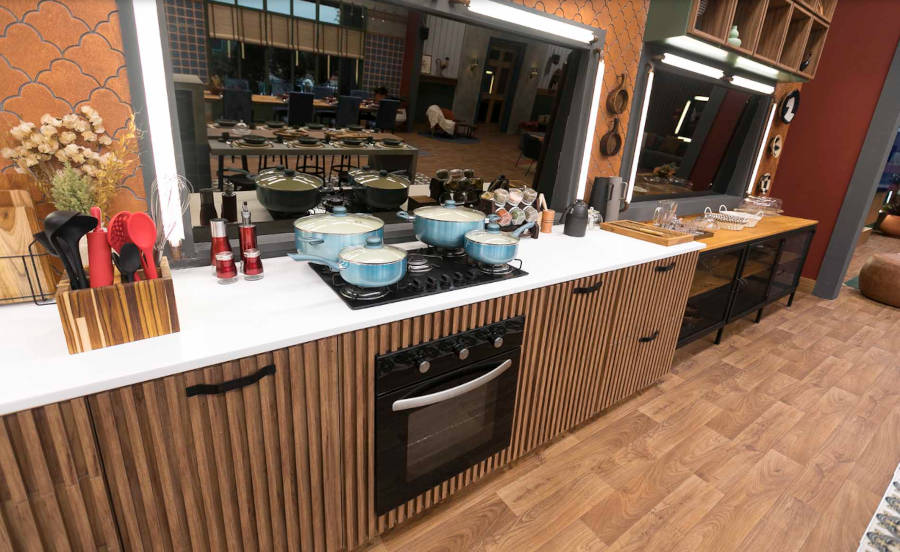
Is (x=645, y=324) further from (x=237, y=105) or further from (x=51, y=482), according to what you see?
(x=51, y=482)

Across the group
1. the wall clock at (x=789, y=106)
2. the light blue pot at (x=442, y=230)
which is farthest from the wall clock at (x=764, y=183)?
the light blue pot at (x=442, y=230)

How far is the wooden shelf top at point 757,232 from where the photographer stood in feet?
8.90

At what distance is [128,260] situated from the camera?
1081mm

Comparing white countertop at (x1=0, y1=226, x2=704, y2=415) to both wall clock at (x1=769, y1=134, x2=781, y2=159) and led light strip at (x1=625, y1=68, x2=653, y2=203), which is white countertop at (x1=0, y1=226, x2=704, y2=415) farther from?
wall clock at (x1=769, y1=134, x2=781, y2=159)

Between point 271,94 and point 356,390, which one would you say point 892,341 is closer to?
point 356,390

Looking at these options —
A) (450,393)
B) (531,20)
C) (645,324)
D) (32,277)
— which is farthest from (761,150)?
(32,277)

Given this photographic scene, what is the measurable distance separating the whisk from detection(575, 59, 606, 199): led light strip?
1985mm

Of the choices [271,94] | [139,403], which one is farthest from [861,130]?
[139,403]

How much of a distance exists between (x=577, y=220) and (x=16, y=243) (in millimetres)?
2111

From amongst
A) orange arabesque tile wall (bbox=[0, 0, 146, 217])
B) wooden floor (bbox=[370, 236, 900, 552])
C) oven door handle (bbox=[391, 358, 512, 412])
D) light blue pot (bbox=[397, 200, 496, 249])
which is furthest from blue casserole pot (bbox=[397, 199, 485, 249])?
wooden floor (bbox=[370, 236, 900, 552])

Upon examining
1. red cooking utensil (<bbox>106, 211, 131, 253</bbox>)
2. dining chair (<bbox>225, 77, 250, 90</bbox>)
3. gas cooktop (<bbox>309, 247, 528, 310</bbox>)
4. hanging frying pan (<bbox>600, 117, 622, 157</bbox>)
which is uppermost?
dining chair (<bbox>225, 77, 250, 90</bbox>)

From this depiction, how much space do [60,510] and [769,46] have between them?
4.24 metres

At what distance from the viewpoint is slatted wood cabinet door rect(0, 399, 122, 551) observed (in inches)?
34.4

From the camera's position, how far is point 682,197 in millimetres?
3621
